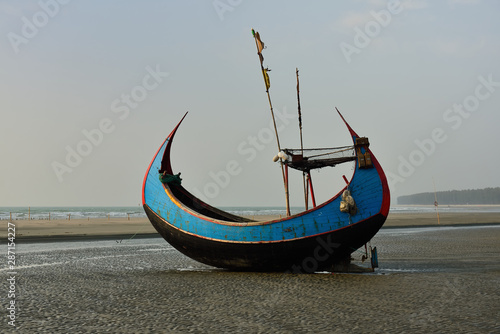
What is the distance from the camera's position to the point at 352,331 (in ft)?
18.7

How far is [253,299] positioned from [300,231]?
2.76m

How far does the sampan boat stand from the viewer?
1002 centimetres

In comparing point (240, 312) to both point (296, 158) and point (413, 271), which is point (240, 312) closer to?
point (296, 158)

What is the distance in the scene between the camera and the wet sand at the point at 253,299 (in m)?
6.07

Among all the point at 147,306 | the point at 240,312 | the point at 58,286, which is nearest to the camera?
the point at 240,312

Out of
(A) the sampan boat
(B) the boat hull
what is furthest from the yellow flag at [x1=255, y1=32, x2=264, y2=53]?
(B) the boat hull

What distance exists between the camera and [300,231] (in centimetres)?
1028

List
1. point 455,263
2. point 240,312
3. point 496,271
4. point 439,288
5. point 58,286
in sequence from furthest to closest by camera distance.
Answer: point 455,263
point 496,271
point 58,286
point 439,288
point 240,312

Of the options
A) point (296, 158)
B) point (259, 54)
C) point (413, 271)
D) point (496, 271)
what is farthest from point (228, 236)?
point (496, 271)

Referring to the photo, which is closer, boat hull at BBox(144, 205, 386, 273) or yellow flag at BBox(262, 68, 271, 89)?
boat hull at BBox(144, 205, 386, 273)

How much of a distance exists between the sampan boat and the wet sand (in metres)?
0.44

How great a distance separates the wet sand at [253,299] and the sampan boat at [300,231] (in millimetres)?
436

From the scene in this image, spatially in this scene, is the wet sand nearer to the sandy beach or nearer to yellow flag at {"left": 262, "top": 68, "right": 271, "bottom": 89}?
yellow flag at {"left": 262, "top": 68, "right": 271, "bottom": 89}

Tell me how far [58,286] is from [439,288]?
27.4 ft
